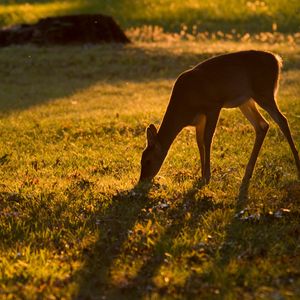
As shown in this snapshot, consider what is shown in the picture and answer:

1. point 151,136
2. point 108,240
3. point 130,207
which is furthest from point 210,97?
point 108,240

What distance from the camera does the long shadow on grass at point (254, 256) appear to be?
600 cm

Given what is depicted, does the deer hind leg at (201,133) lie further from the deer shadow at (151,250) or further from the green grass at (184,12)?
the green grass at (184,12)

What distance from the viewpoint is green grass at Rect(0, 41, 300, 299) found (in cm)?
612

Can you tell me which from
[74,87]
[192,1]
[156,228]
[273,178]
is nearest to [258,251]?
[156,228]

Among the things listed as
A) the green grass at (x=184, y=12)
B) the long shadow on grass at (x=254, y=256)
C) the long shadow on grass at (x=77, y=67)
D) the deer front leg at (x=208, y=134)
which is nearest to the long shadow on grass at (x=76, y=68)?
the long shadow on grass at (x=77, y=67)

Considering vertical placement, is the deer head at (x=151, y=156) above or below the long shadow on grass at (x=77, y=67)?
above

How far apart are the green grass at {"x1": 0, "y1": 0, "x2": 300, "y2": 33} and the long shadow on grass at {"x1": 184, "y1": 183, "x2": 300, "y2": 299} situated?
986 inches

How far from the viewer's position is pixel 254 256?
666 cm

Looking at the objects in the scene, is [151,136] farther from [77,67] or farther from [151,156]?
[77,67]

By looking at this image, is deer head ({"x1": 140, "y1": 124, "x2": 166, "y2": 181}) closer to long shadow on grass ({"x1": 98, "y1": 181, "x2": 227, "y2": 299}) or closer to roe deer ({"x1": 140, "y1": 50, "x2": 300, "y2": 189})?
roe deer ({"x1": 140, "y1": 50, "x2": 300, "y2": 189})

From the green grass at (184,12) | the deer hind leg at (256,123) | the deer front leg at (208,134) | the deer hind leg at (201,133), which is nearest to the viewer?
the deer front leg at (208,134)

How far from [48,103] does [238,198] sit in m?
10.5

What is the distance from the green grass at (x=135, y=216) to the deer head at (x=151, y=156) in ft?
0.78

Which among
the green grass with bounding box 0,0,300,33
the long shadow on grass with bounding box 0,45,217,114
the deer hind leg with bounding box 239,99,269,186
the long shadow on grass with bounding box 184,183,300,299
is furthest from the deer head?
the green grass with bounding box 0,0,300,33
